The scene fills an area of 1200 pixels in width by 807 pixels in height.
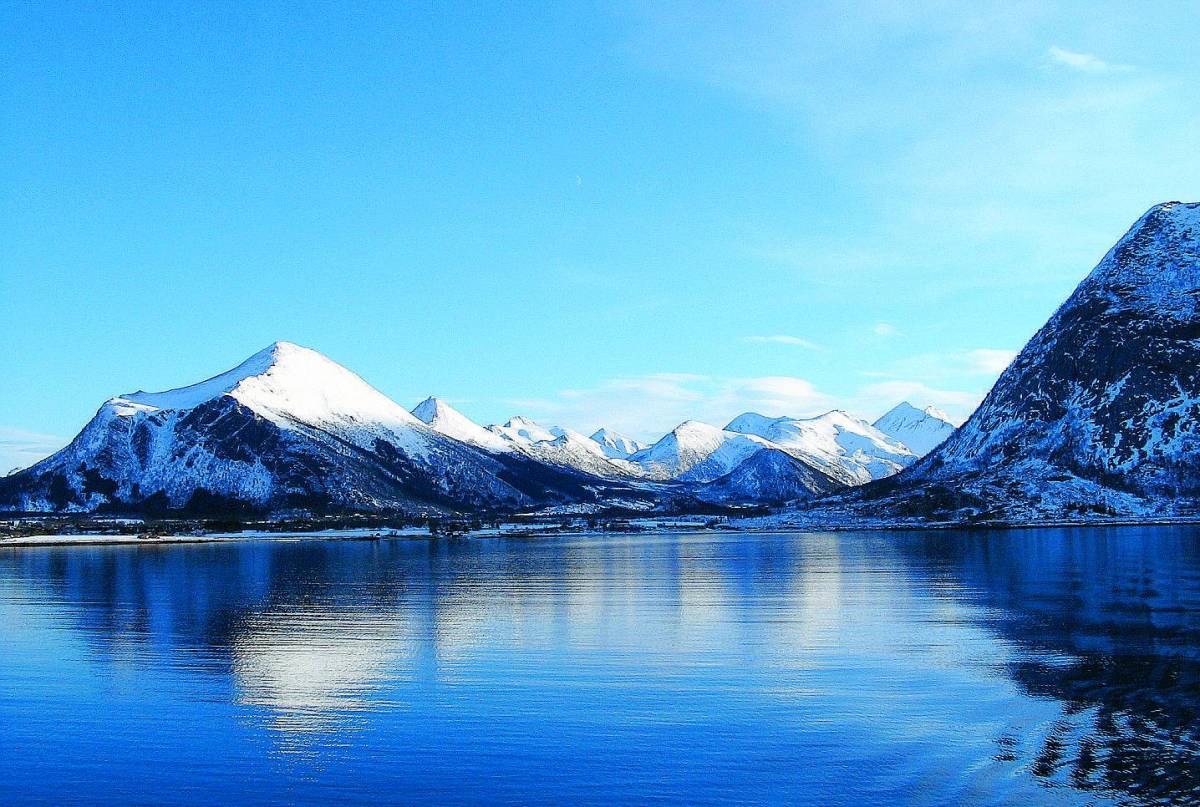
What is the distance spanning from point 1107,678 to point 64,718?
126ft

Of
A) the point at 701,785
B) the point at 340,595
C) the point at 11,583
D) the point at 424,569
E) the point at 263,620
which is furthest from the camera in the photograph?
the point at 424,569

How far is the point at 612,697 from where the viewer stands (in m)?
38.7

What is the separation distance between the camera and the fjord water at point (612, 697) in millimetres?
28016

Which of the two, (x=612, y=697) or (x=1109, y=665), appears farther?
(x=1109, y=665)

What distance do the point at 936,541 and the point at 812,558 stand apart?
55.8 metres

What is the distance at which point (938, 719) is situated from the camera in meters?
34.4

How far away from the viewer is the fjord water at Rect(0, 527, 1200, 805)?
28016mm

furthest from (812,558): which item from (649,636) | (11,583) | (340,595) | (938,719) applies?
(938,719)

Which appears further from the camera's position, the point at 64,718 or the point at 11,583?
the point at 11,583

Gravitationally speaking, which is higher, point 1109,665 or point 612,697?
point 612,697

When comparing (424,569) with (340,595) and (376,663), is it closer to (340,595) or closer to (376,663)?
(340,595)

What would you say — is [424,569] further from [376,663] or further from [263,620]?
[376,663]

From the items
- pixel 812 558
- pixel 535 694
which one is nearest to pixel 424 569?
pixel 812 558

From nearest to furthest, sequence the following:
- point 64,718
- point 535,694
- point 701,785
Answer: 1. point 701,785
2. point 64,718
3. point 535,694
